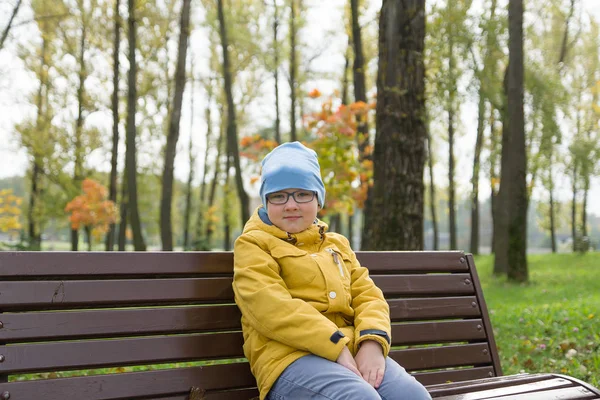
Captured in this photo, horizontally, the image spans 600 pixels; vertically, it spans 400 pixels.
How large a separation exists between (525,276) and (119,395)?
11489mm

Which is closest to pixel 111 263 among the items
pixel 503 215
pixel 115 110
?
pixel 503 215

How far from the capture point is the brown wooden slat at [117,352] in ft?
7.66

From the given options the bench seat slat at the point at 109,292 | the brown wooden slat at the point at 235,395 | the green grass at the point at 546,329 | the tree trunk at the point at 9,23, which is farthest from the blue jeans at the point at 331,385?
the tree trunk at the point at 9,23

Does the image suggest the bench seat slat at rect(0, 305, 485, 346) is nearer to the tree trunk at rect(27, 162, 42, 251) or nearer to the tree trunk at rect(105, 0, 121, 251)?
the tree trunk at rect(105, 0, 121, 251)

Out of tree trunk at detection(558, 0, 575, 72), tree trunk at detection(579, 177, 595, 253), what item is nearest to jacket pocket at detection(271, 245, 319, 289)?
tree trunk at detection(558, 0, 575, 72)

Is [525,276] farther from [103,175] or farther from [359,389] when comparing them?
[103,175]

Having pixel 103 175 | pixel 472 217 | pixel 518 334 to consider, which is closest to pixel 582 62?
pixel 472 217

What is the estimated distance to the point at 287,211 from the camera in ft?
8.80

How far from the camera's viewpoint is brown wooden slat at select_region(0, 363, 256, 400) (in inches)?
90.9

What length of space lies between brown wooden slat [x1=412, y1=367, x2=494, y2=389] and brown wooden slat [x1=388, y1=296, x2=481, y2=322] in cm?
29

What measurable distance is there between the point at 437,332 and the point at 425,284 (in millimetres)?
259

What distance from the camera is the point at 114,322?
8.21 feet

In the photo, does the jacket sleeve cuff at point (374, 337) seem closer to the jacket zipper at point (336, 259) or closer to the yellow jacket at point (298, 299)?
the yellow jacket at point (298, 299)

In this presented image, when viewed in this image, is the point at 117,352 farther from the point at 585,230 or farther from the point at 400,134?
the point at 585,230
